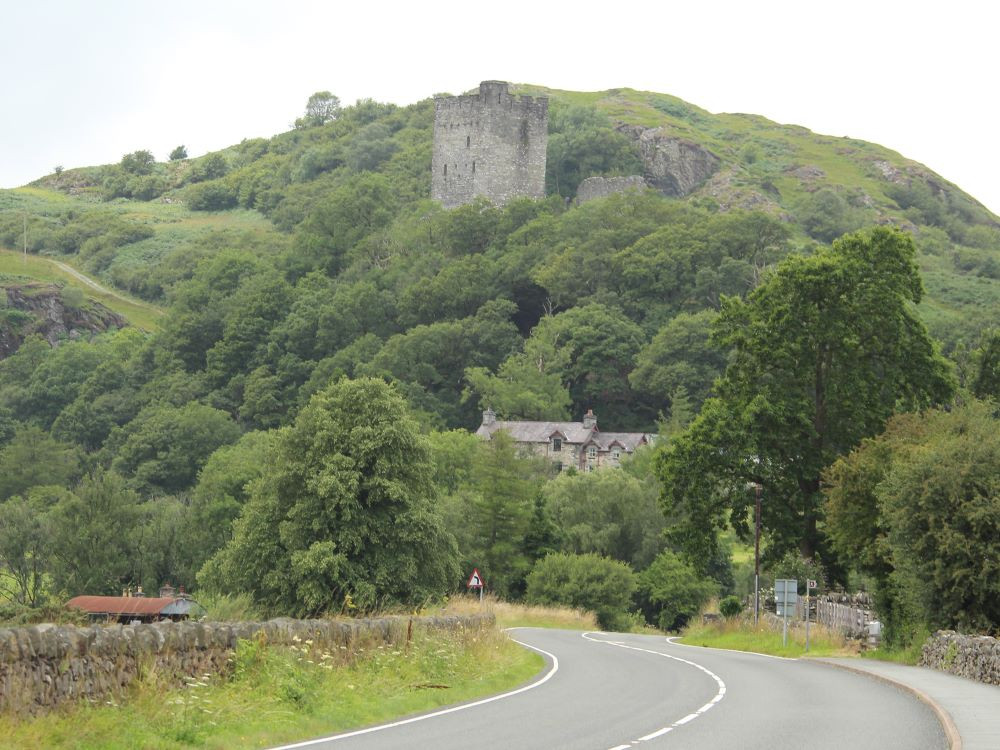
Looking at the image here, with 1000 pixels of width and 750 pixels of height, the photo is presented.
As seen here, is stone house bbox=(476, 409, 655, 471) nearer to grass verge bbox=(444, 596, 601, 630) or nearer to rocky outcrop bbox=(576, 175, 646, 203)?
rocky outcrop bbox=(576, 175, 646, 203)

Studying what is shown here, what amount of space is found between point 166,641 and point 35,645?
2229 mm

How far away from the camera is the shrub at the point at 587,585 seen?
72.6 meters

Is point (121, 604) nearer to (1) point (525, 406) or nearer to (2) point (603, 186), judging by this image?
(1) point (525, 406)

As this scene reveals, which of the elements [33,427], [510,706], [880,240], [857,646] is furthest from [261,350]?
[510,706]

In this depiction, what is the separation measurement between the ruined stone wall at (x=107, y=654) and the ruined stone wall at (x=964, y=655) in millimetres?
11527

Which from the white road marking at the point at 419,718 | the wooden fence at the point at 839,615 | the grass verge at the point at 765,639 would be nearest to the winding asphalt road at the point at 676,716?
the white road marking at the point at 419,718

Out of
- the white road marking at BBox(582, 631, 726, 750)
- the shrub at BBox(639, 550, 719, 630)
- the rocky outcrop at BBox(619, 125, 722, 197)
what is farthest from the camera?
the rocky outcrop at BBox(619, 125, 722, 197)

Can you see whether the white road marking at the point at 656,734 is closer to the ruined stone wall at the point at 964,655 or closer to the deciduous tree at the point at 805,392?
the ruined stone wall at the point at 964,655

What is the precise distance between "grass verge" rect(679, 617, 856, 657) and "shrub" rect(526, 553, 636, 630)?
67.1ft

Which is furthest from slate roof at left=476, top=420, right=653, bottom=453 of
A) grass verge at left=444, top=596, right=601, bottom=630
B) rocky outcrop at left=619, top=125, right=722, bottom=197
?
rocky outcrop at left=619, top=125, right=722, bottom=197

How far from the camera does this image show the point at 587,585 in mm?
72875

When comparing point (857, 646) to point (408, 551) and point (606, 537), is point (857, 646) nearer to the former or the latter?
point (408, 551)

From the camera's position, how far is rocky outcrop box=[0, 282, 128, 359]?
541ft

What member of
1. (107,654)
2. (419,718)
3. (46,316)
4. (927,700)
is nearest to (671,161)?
(46,316)
